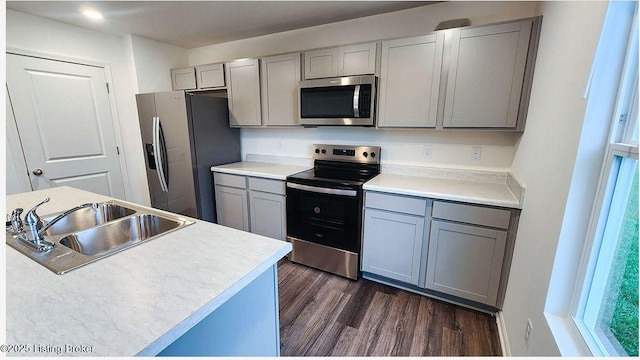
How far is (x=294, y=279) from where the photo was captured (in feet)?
7.64

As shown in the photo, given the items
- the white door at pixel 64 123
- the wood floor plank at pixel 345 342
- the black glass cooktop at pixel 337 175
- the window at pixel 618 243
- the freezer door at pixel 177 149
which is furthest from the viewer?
the freezer door at pixel 177 149

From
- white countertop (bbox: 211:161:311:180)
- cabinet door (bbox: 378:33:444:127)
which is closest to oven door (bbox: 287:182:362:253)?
white countertop (bbox: 211:161:311:180)

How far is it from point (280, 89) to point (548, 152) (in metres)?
2.15

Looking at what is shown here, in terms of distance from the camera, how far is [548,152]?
1.25m

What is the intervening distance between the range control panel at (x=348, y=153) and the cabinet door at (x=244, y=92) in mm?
721

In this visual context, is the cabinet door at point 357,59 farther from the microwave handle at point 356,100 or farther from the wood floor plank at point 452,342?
the wood floor plank at point 452,342

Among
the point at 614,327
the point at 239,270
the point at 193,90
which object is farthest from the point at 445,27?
the point at 193,90

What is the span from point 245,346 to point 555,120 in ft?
5.41

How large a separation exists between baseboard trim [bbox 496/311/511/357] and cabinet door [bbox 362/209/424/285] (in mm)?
A: 551

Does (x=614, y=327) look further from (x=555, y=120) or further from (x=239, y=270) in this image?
(x=239, y=270)

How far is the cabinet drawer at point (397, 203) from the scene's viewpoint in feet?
6.27

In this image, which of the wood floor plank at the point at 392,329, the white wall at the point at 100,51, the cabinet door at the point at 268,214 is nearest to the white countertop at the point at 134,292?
the wood floor plank at the point at 392,329

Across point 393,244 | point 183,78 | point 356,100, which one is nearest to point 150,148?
point 183,78

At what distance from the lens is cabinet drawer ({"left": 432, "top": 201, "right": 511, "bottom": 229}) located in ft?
5.49
